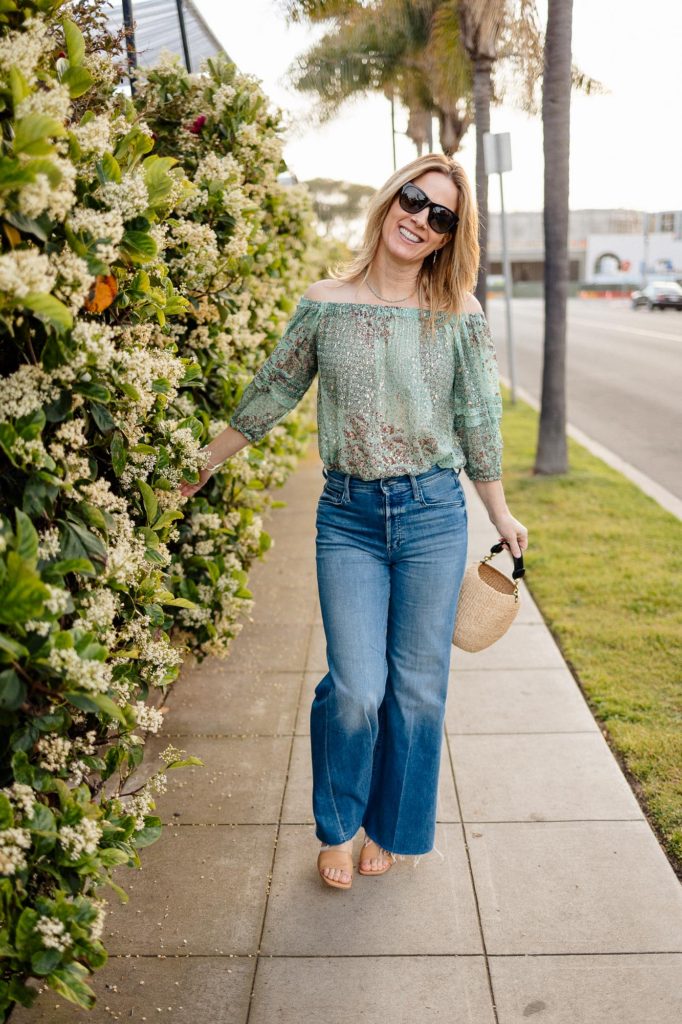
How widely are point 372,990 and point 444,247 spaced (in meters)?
2.09

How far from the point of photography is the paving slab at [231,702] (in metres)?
4.12

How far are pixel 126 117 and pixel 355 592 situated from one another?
147cm

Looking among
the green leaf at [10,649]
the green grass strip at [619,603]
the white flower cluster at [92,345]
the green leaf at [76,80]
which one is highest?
the green leaf at [76,80]

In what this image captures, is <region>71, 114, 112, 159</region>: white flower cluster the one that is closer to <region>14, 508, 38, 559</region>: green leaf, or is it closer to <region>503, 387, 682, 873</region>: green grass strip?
<region>14, 508, 38, 559</region>: green leaf

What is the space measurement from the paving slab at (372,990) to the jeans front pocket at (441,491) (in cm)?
127

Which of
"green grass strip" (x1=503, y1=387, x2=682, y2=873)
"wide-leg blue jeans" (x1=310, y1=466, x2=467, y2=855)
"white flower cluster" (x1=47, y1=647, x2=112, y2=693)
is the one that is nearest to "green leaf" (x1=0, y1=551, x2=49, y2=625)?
"white flower cluster" (x1=47, y1=647, x2=112, y2=693)

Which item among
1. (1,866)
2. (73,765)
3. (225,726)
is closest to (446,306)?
(73,765)

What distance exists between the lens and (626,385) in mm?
16609

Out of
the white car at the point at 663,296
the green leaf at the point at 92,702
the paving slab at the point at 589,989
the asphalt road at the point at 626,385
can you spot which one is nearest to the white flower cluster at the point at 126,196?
the green leaf at the point at 92,702

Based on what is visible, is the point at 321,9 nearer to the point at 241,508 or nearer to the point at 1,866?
the point at 241,508

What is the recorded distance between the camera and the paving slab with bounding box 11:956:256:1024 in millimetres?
2498

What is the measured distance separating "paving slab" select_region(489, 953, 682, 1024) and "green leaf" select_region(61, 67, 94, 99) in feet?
7.92

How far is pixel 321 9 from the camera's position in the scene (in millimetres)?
10883

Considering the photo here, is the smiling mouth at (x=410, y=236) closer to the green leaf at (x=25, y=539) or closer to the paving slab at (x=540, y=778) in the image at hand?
the green leaf at (x=25, y=539)
